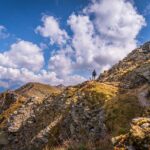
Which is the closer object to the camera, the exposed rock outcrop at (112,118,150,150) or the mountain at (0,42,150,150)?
the exposed rock outcrop at (112,118,150,150)

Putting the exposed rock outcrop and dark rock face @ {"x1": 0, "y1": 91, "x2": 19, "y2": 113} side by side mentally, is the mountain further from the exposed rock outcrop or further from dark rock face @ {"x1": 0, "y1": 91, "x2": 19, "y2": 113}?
dark rock face @ {"x1": 0, "y1": 91, "x2": 19, "y2": 113}

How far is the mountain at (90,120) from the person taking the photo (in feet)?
54.9

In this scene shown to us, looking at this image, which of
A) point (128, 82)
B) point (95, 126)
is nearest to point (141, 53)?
point (128, 82)

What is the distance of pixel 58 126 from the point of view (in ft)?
141

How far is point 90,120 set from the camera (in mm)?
A: 35781

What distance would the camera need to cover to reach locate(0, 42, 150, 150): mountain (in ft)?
54.9

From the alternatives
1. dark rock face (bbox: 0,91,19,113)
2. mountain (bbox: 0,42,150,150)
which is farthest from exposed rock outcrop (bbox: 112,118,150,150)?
dark rock face (bbox: 0,91,19,113)

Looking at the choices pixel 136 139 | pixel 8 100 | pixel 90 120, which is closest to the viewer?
pixel 136 139

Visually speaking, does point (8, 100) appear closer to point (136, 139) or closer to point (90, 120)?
point (90, 120)

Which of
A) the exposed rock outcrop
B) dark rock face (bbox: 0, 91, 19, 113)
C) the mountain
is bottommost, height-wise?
the exposed rock outcrop

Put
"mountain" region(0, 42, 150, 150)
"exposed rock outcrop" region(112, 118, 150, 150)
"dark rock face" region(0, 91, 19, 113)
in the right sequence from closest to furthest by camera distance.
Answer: "exposed rock outcrop" region(112, 118, 150, 150), "mountain" region(0, 42, 150, 150), "dark rock face" region(0, 91, 19, 113)

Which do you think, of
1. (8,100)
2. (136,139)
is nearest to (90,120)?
(136,139)

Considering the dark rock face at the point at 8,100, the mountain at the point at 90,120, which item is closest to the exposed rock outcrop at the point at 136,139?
the mountain at the point at 90,120

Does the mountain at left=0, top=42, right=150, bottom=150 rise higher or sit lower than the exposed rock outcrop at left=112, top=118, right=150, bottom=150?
higher
